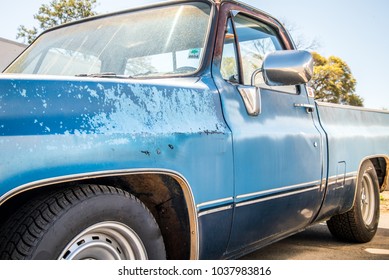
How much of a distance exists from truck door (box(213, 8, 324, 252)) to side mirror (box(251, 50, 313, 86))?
0.16 metres

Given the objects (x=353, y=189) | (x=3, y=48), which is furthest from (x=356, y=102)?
(x=353, y=189)

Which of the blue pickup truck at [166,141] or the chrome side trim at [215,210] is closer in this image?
the blue pickup truck at [166,141]

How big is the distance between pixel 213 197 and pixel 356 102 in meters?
33.9

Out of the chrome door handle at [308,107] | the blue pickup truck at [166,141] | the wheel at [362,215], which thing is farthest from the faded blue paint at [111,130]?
the wheel at [362,215]

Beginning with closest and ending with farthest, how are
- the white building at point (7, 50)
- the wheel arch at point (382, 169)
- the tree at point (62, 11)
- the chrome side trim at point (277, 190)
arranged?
the chrome side trim at point (277, 190) → the wheel arch at point (382, 169) → the white building at point (7, 50) → the tree at point (62, 11)

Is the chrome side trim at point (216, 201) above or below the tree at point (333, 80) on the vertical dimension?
below

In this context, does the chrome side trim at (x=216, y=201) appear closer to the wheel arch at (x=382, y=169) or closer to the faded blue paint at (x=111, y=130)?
the faded blue paint at (x=111, y=130)

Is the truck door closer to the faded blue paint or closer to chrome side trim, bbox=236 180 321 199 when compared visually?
chrome side trim, bbox=236 180 321 199

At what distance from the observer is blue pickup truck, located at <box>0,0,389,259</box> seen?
1.39 m

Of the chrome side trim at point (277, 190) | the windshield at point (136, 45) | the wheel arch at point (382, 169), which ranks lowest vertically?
the wheel arch at point (382, 169)

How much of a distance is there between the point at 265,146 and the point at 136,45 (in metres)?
0.94

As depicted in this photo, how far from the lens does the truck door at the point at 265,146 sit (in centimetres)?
226

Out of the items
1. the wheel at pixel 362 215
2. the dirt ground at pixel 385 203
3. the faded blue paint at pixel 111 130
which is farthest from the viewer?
the dirt ground at pixel 385 203

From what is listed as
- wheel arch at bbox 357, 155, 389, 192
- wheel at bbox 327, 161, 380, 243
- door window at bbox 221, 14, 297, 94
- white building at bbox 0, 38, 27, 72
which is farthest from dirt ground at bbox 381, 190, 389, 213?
white building at bbox 0, 38, 27, 72
